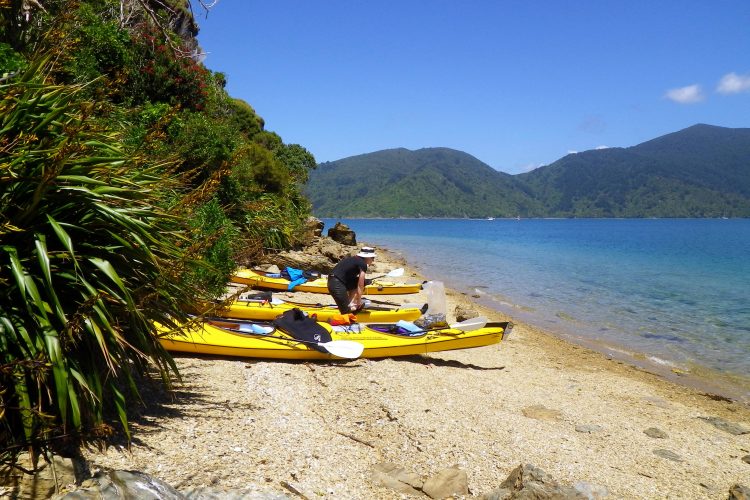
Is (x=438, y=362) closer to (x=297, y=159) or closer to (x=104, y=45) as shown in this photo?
(x=104, y=45)

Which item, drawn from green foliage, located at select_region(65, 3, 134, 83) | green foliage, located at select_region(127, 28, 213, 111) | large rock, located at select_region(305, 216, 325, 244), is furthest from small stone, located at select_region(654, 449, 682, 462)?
large rock, located at select_region(305, 216, 325, 244)

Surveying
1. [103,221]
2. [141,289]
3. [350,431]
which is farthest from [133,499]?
[350,431]

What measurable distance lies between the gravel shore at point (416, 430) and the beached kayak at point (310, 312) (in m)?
1.69

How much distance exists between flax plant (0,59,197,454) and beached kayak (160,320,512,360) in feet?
7.65

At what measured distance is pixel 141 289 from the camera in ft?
10.9

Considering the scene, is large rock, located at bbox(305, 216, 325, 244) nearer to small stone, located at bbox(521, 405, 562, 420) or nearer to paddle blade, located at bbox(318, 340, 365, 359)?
paddle blade, located at bbox(318, 340, 365, 359)

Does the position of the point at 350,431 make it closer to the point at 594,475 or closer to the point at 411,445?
the point at 411,445

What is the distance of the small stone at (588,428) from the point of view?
5.78m

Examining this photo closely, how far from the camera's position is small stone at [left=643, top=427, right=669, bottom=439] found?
231 inches

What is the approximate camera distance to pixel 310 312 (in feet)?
29.1

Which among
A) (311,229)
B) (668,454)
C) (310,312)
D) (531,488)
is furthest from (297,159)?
(531,488)

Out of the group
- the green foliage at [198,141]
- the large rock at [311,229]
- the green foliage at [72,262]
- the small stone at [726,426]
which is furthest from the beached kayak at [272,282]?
the small stone at [726,426]

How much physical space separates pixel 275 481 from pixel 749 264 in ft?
127

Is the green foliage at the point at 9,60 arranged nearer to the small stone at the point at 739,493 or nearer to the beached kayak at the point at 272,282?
the small stone at the point at 739,493
